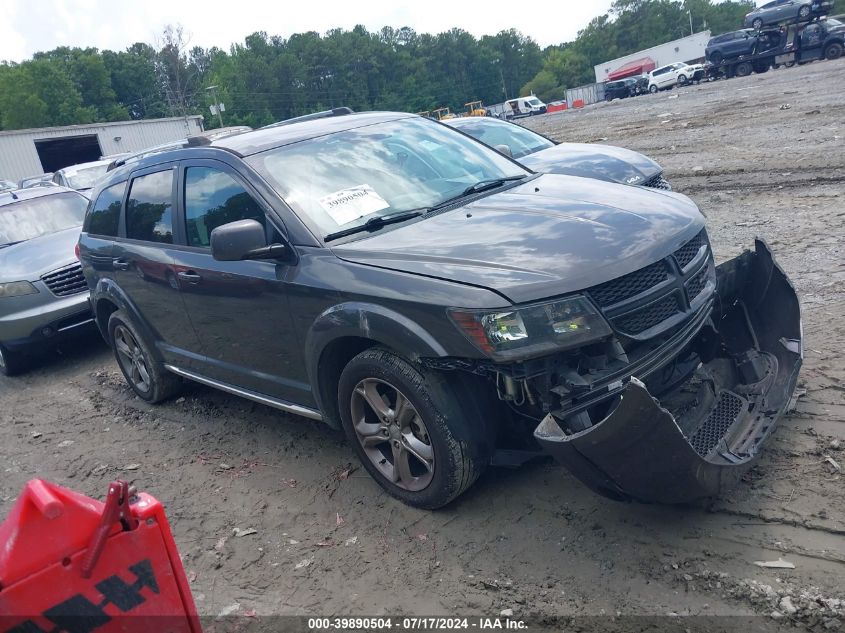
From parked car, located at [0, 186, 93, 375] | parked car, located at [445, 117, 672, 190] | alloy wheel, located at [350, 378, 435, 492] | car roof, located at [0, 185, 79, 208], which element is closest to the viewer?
alloy wheel, located at [350, 378, 435, 492]

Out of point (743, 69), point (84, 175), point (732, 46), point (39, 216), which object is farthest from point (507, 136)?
point (743, 69)

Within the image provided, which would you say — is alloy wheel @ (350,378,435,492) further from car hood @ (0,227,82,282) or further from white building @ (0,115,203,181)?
white building @ (0,115,203,181)

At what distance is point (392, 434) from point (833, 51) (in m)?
39.9

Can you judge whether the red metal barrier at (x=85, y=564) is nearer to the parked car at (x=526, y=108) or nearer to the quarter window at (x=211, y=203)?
the quarter window at (x=211, y=203)

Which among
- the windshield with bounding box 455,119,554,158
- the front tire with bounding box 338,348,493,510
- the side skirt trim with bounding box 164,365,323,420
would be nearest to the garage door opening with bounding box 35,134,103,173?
the windshield with bounding box 455,119,554,158

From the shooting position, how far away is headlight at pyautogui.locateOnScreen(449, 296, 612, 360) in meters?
3.08

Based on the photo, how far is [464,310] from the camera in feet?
10.4

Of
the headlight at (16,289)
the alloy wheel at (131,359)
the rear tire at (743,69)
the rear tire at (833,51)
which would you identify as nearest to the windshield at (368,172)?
the alloy wheel at (131,359)

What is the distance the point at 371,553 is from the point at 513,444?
2.87 feet

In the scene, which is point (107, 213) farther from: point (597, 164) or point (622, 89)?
point (622, 89)

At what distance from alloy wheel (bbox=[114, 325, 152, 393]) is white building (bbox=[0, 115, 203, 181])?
4011 cm

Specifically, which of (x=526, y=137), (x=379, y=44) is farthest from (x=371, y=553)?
(x=379, y=44)

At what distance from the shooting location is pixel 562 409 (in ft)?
10.2

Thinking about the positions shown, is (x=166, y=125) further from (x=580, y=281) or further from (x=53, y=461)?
(x=580, y=281)
